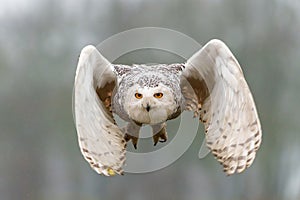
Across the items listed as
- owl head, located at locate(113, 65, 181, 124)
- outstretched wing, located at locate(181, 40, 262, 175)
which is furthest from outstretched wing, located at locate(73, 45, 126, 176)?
outstretched wing, located at locate(181, 40, 262, 175)

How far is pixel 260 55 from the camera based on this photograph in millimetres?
13047

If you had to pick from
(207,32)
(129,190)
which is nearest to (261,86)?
(207,32)

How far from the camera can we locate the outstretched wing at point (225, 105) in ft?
12.0

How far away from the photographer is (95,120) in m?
3.75

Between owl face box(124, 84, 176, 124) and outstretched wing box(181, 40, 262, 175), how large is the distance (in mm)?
229

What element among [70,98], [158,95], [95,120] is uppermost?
[70,98]

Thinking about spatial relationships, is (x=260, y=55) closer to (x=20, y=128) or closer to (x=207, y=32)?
(x=207, y=32)

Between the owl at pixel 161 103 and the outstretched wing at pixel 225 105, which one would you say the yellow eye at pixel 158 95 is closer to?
the owl at pixel 161 103

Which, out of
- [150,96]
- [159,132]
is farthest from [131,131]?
[150,96]

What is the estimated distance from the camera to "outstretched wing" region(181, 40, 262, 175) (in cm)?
364

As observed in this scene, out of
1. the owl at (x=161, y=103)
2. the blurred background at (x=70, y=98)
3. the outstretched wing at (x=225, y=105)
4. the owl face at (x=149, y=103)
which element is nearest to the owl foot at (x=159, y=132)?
the owl at (x=161, y=103)

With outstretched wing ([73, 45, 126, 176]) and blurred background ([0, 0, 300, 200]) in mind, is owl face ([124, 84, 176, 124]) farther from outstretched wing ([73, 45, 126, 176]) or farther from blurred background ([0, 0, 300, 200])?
blurred background ([0, 0, 300, 200])

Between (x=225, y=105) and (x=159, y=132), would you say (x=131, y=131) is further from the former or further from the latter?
(x=225, y=105)

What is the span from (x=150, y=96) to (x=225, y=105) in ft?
1.17
